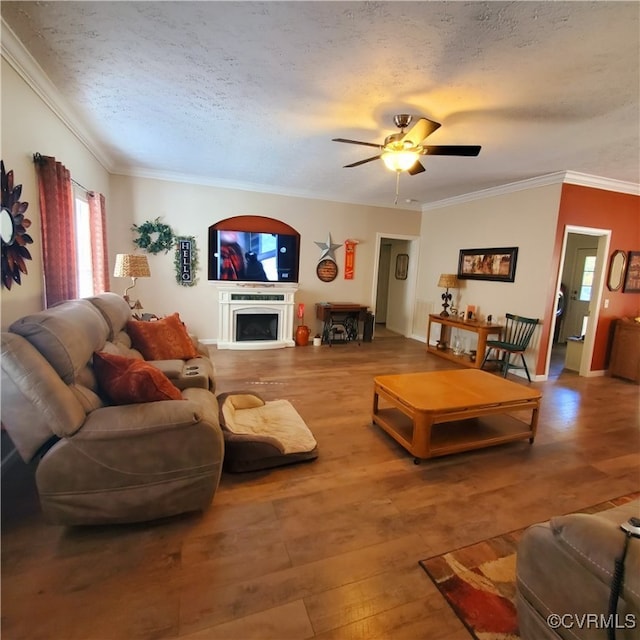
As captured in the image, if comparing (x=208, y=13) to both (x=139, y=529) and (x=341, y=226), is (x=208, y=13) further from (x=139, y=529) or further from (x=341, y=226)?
(x=341, y=226)

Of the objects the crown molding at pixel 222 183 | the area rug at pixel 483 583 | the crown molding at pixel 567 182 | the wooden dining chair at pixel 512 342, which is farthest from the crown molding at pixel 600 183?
the area rug at pixel 483 583

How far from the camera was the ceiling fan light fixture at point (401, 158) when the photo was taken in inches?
112

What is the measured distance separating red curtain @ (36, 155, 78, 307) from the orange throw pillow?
1.99ft

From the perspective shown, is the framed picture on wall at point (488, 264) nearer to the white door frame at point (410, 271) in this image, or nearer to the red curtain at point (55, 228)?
the white door frame at point (410, 271)

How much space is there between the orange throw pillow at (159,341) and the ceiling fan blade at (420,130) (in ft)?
8.77

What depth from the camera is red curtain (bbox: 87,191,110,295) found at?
3.98 metres

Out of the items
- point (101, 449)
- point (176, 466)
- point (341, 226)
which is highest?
point (341, 226)

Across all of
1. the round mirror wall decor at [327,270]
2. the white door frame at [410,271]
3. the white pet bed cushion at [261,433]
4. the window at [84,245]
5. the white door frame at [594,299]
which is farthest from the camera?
the white door frame at [410,271]

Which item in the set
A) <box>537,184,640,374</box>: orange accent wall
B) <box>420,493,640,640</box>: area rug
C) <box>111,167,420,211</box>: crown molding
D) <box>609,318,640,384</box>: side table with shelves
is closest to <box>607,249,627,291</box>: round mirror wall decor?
<box>537,184,640,374</box>: orange accent wall

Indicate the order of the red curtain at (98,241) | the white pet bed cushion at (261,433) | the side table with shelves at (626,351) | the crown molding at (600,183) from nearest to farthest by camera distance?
the white pet bed cushion at (261,433), the red curtain at (98,241), the crown molding at (600,183), the side table with shelves at (626,351)

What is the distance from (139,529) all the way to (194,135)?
3.52 meters

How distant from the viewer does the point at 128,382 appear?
1.90 metres

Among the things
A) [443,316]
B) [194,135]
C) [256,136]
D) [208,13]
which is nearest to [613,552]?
[208,13]

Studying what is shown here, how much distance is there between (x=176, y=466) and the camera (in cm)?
174
